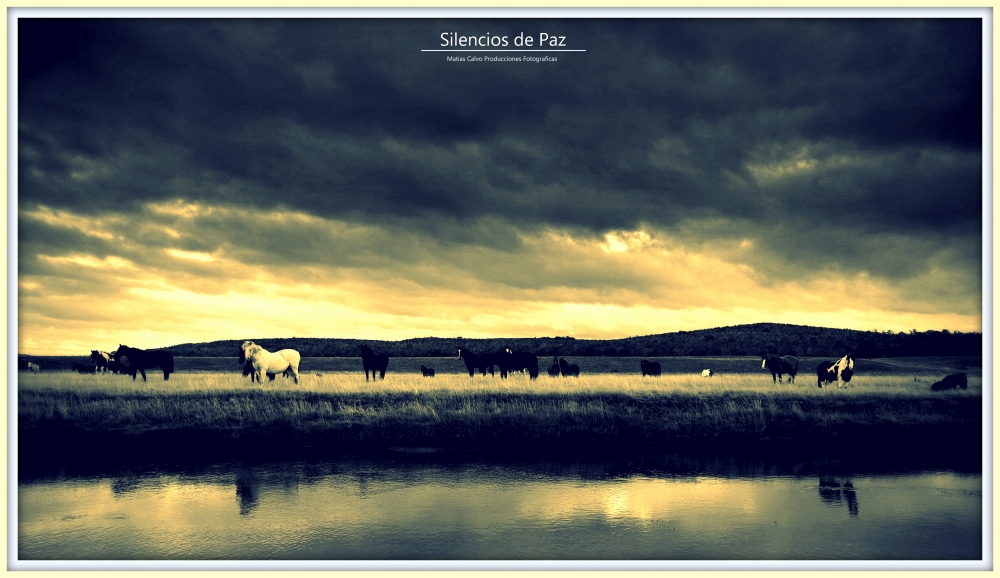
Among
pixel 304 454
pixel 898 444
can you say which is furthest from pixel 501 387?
pixel 898 444

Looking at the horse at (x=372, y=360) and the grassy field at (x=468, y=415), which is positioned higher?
the horse at (x=372, y=360)

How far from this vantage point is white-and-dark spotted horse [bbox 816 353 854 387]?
91.6ft

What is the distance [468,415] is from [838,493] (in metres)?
10.5

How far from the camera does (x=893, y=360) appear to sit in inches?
1918

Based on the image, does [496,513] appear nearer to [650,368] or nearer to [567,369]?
[567,369]

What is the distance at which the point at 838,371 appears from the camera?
28.5 metres

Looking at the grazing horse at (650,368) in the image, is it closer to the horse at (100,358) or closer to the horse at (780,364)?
the horse at (780,364)

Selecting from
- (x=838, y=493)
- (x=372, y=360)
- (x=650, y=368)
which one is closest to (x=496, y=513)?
(x=838, y=493)

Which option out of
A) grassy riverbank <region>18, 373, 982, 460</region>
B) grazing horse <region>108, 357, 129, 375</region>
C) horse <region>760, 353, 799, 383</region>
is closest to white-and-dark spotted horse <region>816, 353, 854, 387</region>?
horse <region>760, 353, 799, 383</region>

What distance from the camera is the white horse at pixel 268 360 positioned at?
90.4 ft

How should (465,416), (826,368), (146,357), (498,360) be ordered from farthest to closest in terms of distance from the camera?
(498,360) < (146,357) < (826,368) < (465,416)

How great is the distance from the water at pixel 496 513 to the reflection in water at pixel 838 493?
0.14ft

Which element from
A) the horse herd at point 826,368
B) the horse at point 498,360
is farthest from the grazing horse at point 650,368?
the horse at point 498,360
